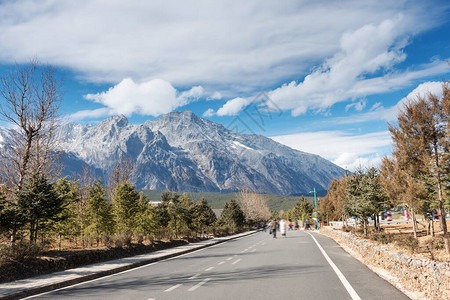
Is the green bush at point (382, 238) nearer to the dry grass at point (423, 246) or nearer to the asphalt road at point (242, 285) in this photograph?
the dry grass at point (423, 246)

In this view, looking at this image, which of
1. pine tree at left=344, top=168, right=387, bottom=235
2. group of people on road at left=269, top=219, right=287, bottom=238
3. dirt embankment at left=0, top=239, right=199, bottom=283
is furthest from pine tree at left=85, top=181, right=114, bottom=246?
pine tree at left=344, top=168, right=387, bottom=235

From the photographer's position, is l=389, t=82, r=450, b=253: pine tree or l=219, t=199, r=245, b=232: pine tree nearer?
l=389, t=82, r=450, b=253: pine tree

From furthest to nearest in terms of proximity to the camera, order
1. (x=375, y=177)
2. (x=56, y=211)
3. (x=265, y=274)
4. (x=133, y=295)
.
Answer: (x=375, y=177)
(x=56, y=211)
(x=265, y=274)
(x=133, y=295)

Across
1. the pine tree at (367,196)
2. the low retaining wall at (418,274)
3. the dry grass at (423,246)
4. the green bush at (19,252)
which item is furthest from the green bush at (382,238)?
the green bush at (19,252)

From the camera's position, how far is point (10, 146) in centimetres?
1758

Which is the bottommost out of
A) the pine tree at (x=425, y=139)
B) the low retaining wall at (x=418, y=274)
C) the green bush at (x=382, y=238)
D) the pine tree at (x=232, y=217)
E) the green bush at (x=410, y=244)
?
the pine tree at (x=232, y=217)

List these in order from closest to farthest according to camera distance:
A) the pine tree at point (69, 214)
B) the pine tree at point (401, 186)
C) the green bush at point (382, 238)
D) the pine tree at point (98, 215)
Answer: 1. the green bush at point (382, 238)
2. the pine tree at point (69, 214)
3. the pine tree at point (98, 215)
4. the pine tree at point (401, 186)

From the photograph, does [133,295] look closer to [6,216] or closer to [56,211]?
[6,216]

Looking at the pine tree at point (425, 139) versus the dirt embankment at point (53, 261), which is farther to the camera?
the pine tree at point (425, 139)

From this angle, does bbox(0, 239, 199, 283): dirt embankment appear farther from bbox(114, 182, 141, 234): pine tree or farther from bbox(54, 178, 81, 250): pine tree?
bbox(114, 182, 141, 234): pine tree

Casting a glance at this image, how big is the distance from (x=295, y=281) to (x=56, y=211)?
33.0 ft

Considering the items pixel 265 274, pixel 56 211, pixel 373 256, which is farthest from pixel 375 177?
pixel 56 211

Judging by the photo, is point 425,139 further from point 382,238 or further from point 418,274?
point 418,274

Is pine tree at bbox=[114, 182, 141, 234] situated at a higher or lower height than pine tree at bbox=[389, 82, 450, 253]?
lower
